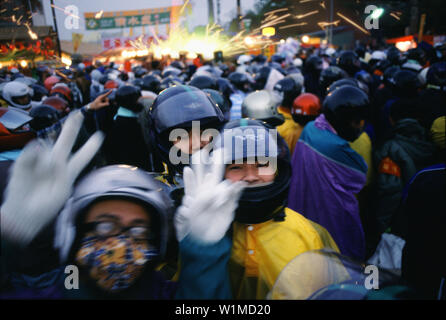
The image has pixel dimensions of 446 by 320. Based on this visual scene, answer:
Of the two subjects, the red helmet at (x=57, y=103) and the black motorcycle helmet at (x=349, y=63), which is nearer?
the red helmet at (x=57, y=103)

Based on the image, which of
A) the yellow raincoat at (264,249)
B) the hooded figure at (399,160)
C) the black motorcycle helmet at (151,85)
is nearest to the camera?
the yellow raincoat at (264,249)

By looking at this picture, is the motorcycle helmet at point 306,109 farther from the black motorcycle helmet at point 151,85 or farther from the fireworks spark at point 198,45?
the fireworks spark at point 198,45

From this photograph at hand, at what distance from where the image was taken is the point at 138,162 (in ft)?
14.2

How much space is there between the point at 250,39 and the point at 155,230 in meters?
18.4

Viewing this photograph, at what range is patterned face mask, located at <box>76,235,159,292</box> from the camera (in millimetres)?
1210

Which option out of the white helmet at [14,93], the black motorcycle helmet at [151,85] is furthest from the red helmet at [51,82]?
the white helmet at [14,93]

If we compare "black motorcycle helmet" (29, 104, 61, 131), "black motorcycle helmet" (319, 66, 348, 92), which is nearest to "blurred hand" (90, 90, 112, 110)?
"black motorcycle helmet" (29, 104, 61, 131)

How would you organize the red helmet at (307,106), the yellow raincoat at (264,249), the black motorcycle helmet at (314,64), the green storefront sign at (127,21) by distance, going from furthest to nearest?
the green storefront sign at (127,21), the black motorcycle helmet at (314,64), the red helmet at (307,106), the yellow raincoat at (264,249)

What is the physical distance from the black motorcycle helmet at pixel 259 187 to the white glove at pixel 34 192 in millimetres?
862

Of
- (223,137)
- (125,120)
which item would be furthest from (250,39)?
(223,137)

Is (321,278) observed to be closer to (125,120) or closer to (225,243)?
(225,243)

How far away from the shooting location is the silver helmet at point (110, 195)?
127 cm

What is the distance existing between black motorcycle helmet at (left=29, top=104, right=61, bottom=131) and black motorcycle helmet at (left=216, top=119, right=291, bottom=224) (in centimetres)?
368

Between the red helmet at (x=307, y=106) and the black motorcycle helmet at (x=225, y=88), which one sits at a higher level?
the red helmet at (x=307, y=106)
